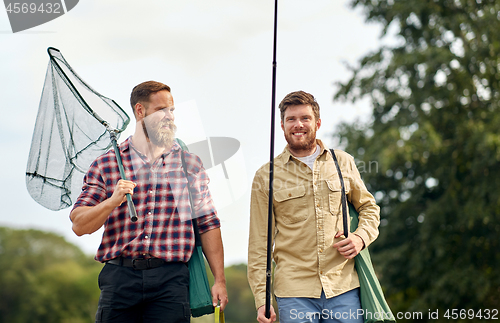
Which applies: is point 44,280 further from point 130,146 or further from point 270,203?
point 270,203

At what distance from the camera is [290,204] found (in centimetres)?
285

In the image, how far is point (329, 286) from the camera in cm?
267

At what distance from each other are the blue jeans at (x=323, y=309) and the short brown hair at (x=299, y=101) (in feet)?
3.42

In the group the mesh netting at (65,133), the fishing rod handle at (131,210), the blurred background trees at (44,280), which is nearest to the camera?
the fishing rod handle at (131,210)

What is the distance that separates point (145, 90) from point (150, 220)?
2.33 feet

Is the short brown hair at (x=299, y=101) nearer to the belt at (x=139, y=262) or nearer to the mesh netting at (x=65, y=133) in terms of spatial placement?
the mesh netting at (x=65, y=133)

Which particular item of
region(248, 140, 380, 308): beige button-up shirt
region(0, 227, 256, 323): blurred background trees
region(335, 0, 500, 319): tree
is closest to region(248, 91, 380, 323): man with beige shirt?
region(248, 140, 380, 308): beige button-up shirt

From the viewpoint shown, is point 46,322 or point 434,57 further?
point 46,322

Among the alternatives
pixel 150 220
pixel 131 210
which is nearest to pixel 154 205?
pixel 150 220

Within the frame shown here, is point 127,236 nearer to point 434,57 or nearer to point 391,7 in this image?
point 434,57

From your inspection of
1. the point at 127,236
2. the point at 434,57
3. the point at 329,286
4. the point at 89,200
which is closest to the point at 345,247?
the point at 329,286

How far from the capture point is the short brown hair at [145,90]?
2.70 m

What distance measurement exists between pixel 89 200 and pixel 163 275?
55cm

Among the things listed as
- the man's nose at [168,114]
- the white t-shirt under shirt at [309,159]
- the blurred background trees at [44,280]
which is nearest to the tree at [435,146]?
the white t-shirt under shirt at [309,159]
